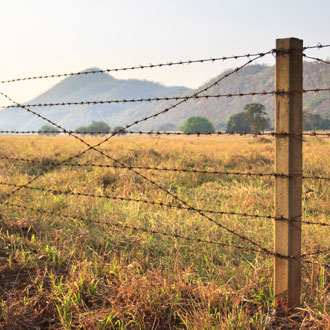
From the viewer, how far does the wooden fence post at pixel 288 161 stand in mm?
2637

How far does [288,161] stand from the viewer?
267 centimetres

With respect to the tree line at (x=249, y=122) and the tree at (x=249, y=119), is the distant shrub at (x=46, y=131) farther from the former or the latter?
the tree at (x=249, y=119)

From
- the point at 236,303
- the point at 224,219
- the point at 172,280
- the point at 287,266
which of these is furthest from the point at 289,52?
the point at 224,219

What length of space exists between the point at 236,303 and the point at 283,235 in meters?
0.65

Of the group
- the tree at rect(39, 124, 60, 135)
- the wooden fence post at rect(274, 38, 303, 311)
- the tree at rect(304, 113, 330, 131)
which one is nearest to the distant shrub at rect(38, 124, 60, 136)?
the tree at rect(39, 124, 60, 135)

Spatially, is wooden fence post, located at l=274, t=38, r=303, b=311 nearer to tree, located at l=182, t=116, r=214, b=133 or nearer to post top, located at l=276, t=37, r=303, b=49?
post top, located at l=276, t=37, r=303, b=49

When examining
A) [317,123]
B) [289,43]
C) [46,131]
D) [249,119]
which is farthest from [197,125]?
[289,43]

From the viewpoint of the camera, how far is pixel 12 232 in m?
5.04

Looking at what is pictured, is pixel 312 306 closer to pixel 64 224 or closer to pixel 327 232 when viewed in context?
pixel 327 232

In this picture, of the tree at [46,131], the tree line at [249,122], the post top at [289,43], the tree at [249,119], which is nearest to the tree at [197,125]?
the tree line at [249,122]

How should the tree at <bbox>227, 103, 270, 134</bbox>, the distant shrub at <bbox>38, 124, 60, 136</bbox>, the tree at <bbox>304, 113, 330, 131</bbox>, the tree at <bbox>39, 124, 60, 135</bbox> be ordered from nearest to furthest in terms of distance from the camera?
the distant shrub at <bbox>38, 124, 60, 136</bbox>, the tree at <bbox>39, 124, 60, 135</bbox>, the tree at <bbox>227, 103, 270, 134</bbox>, the tree at <bbox>304, 113, 330, 131</bbox>

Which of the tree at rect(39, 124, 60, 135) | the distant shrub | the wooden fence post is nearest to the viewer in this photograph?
the wooden fence post

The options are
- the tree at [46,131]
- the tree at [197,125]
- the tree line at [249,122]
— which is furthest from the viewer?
the tree at [197,125]

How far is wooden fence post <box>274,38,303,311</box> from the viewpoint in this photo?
2.64 m
